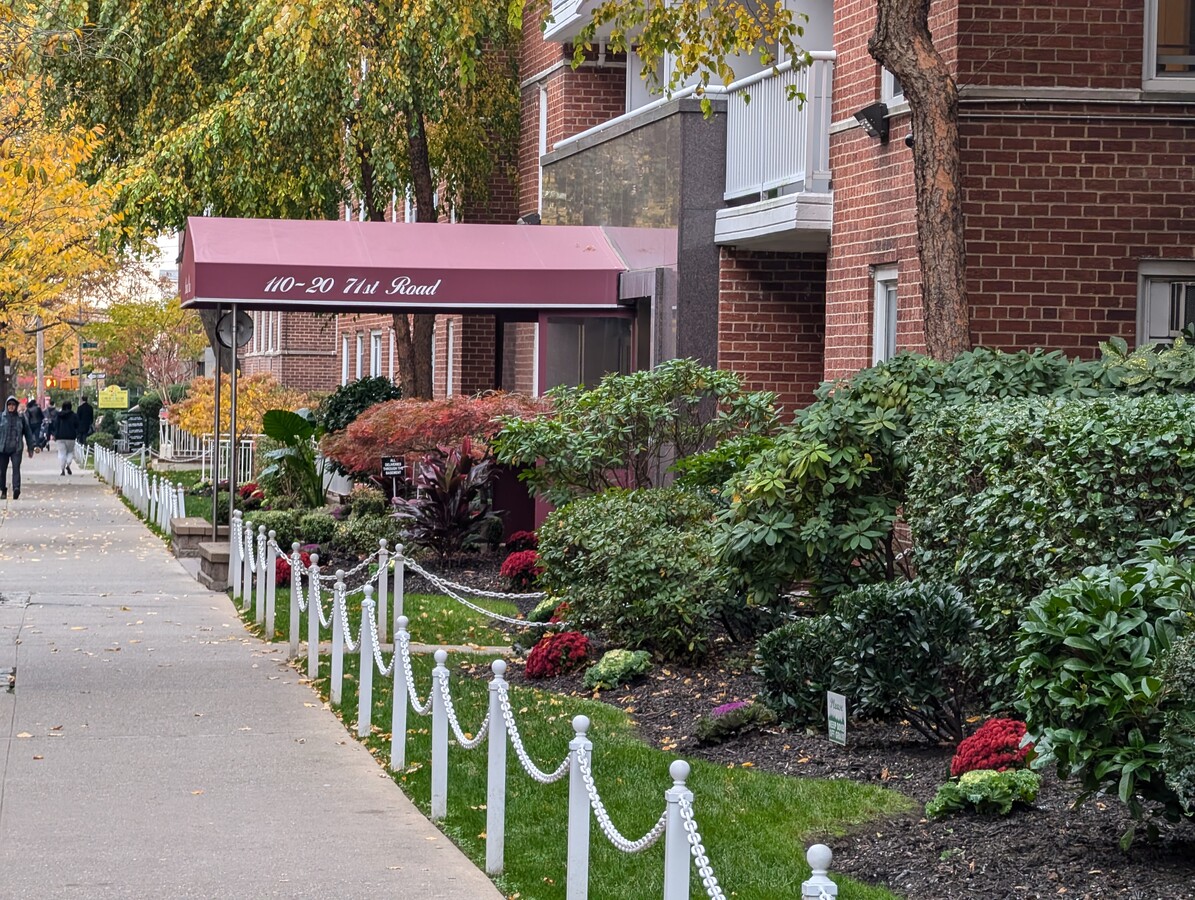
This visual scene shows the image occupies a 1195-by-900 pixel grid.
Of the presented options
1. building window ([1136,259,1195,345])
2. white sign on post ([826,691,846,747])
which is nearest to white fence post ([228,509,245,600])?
building window ([1136,259,1195,345])

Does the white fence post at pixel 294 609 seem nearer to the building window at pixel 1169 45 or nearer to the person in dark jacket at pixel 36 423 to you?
the building window at pixel 1169 45

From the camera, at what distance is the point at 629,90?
2294 centimetres

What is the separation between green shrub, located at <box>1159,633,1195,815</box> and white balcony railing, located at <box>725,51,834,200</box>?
965cm

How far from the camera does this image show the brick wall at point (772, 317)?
723 inches

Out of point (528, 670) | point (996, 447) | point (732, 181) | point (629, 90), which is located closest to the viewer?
point (996, 447)

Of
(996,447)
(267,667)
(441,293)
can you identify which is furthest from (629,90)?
(996,447)

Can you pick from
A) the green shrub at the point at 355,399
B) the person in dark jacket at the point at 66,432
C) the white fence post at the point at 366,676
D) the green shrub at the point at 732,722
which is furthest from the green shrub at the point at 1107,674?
the person in dark jacket at the point at 66,432

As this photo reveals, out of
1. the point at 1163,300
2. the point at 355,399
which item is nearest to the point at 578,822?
the point at 1163,300

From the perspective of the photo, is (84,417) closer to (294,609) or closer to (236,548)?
(236,548)

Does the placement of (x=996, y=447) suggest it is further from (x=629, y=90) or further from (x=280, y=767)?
(x=629, y=90)

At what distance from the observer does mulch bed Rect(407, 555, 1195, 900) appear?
6672 millimetres

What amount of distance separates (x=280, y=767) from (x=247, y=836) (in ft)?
5.14

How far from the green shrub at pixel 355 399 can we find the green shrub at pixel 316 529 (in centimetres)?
850

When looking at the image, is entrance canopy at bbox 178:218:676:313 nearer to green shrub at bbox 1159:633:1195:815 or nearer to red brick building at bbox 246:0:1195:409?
red brick building at bbox 246:0:1195:409
